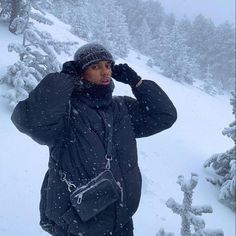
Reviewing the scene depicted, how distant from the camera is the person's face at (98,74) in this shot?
3.36 meters

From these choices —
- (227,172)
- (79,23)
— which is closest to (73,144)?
(227,172)

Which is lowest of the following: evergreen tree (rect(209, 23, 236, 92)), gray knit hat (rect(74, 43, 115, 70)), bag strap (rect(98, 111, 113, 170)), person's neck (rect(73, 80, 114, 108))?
evergreen tree (rect(209, 23, 236, 92))

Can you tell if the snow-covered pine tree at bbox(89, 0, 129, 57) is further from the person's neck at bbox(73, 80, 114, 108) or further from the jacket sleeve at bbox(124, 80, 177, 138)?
the person's neck at bbox(73, 80, 114, 108)

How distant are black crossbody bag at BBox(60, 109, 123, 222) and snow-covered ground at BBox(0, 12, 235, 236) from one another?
3158 millimetres

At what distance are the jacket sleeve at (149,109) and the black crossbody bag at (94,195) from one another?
0.73 meters

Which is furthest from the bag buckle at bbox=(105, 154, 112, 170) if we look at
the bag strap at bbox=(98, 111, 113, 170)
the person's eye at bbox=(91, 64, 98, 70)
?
the person's eye at bbox=(91, 64, 98, 70)

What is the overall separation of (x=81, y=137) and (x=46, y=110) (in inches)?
14.2

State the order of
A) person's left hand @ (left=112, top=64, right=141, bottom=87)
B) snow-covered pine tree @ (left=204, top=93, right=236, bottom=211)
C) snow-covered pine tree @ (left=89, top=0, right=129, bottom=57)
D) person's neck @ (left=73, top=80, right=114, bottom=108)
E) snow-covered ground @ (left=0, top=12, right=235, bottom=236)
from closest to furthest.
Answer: person's neck @ (left=73, top=80, right=114, bottom=108), person's left hand @ (left=112, top=64, right=141, bottom=87), snow-covered ground @ (left=0, top=12, right=235, bottom=236), snow-covered pine tree @ (left=204, top=93, right=236, bottom=211), snow-covered pine tree @ (left=89, top=0, right=129, bottom=57)

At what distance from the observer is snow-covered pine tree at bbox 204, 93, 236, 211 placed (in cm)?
1102

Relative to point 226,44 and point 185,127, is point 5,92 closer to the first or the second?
point 185,127

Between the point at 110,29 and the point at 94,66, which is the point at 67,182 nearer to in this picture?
the point at 94,66

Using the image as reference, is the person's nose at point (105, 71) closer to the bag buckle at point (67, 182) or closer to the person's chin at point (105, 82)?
the person's chin at point (105, 82)

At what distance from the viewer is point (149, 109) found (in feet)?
12.1

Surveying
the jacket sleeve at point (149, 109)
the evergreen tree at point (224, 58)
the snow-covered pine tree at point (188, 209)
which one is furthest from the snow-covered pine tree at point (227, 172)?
the evergreen tree at point (224, 58)
